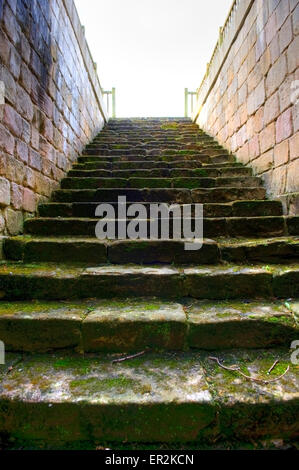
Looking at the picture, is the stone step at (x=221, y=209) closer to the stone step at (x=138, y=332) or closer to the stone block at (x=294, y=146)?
the stone block at (x=294, y=146)

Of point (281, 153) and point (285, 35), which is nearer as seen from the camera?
point (285, 35)

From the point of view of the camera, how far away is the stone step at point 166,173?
3.84m

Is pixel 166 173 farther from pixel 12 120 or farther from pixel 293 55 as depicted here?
pixel 12 120

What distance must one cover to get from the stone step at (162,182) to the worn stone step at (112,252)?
1491mm

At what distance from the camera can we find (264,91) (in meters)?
3.39

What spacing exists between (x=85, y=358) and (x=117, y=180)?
8.34ft

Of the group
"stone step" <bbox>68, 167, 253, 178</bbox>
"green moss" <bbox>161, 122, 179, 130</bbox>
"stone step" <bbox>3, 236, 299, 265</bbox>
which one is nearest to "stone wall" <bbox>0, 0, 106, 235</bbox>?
"stone step" <bbox>3, 236, 299, 265</bbox>

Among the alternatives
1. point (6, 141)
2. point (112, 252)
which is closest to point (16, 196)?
point (6, 141)

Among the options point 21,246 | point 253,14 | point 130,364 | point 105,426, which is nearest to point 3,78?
point 21,246

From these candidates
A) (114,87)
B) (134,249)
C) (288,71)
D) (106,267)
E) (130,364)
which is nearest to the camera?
(130,364)

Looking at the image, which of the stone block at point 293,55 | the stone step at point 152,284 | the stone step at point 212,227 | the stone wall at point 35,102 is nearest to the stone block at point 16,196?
the stone wall at point 35,102

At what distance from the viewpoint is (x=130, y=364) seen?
144cm

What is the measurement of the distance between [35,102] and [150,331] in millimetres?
2722
